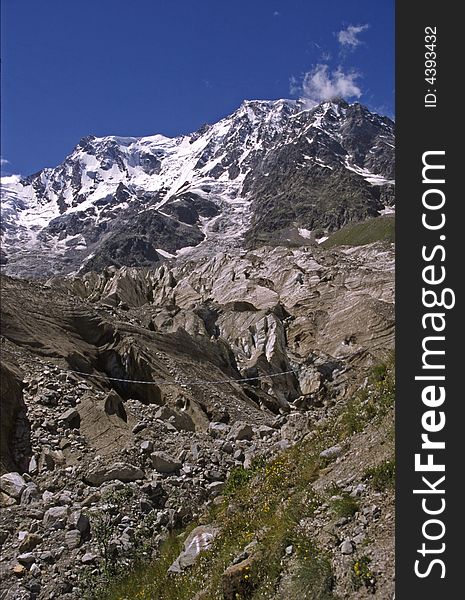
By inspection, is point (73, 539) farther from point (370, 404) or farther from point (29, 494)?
point (370, 404)

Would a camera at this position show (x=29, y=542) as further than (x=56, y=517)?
No

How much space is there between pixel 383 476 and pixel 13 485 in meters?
9.56

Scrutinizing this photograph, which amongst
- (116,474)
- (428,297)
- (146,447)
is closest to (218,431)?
(146,447)

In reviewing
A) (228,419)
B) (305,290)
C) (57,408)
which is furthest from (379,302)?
(57,408)

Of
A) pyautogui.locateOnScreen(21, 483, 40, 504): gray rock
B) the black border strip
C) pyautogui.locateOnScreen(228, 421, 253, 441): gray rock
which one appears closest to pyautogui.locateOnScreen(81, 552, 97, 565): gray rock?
pyautogui.locateOnScreen(21, 483, 40, 504): gray rock

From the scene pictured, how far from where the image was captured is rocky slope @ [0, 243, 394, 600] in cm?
1172

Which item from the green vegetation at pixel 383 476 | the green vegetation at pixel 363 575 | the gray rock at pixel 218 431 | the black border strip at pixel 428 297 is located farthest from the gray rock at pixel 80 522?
the black border strip at pixel 428 297

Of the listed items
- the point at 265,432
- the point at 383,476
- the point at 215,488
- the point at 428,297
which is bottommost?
the point at 383,476

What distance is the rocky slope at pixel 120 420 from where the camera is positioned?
38.4 ft

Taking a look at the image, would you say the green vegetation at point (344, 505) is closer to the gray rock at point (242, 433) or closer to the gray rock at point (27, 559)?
the gray rock at point (27, 559)

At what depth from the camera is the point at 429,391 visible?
20.4 ft

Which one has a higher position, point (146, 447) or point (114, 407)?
point (114, 407)

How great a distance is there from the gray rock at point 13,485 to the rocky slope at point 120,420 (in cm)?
3

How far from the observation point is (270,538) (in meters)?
7.97
